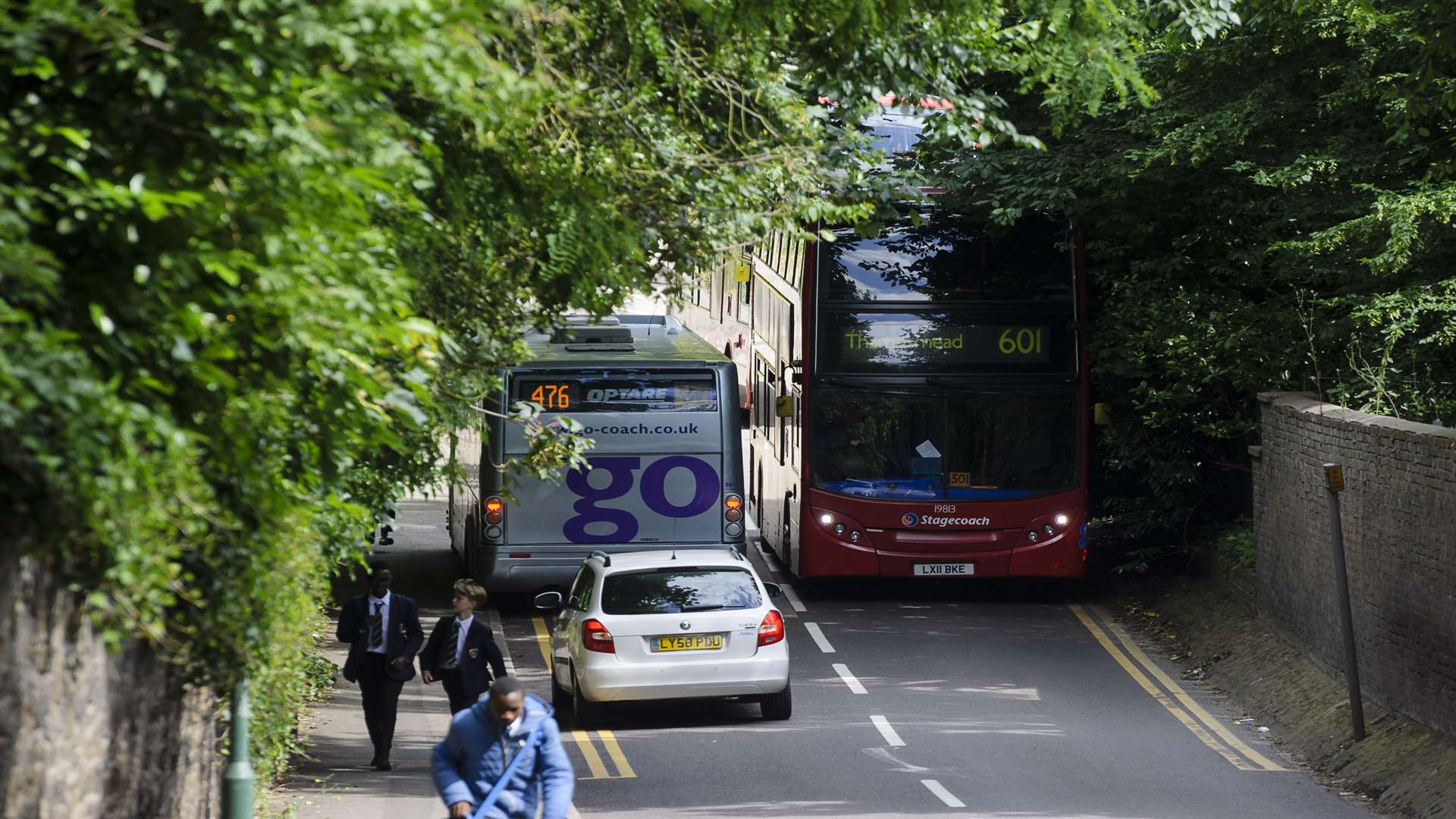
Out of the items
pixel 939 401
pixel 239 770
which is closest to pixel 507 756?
pixel 239 770

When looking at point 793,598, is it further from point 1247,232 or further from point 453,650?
point 453,650

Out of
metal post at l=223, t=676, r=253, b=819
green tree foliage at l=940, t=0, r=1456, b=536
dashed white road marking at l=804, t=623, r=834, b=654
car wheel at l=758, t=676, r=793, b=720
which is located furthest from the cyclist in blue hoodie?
dashed white road marking at l=804, t=623, r=834, b=654

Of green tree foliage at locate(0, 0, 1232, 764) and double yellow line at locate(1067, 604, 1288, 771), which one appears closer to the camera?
green tree foliage at locate(0, 0, 1232, 764)

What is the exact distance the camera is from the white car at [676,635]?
14.6 metres

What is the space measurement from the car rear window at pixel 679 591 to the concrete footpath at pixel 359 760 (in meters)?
2.06

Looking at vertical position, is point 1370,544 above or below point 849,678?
above

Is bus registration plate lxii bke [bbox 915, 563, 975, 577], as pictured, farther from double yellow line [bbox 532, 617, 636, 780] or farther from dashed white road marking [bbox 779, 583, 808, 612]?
double yellow line [bbox 532, 617, 636, 780]

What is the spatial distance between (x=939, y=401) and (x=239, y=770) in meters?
12.9

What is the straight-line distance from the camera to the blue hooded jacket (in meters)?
8.05

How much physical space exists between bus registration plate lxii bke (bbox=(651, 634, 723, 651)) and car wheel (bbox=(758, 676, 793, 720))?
1061 millimetres

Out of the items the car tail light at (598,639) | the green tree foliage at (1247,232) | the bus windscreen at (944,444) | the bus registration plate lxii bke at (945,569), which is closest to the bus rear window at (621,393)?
the bus windscreen at (944,444)

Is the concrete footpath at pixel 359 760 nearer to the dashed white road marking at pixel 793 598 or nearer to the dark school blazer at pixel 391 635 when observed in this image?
the dark school blazer at pixel 391 635

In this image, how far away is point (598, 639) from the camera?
14.6 meters

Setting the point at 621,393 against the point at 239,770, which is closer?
the point at 239,770
